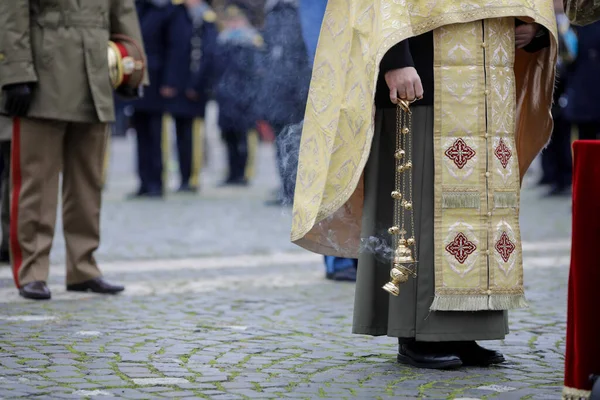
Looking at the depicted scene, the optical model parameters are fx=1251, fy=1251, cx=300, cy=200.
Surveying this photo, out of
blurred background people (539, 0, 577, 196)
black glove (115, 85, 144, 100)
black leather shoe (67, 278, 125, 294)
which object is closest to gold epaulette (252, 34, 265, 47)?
blurred background people (539, 0, 577, 196)

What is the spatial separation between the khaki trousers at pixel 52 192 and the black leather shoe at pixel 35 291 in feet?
0.17

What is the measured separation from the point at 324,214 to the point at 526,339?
1.24 m

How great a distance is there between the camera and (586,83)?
13.6 m

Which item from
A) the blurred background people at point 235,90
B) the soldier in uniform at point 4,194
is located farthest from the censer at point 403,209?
the blurred background people at point 235,90

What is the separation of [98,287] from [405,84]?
277cm

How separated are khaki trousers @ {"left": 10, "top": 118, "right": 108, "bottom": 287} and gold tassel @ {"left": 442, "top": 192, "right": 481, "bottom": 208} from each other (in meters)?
2.63

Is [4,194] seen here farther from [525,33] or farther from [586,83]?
[586,83]

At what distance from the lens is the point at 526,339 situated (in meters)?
5.32

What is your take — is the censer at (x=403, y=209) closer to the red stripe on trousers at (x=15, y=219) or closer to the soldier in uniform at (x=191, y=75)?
the red stripe on trousers at (x=15, y=219)

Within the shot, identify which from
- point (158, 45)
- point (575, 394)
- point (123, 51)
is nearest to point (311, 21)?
point (123, 51)

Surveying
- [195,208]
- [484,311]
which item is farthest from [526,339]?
[195,208]

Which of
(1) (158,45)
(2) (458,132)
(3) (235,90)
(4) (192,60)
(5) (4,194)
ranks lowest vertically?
(5) (4,194)

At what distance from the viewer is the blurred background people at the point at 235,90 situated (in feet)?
47.5

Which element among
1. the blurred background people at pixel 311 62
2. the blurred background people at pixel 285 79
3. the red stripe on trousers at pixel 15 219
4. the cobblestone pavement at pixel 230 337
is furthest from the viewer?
the red stripe on trousers at pixel 15 219
